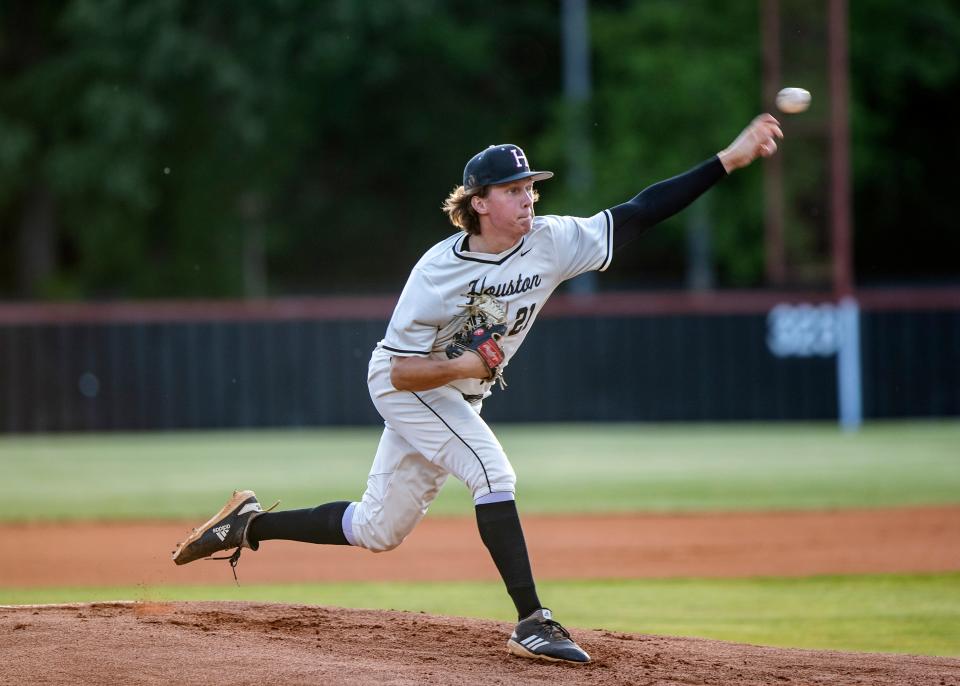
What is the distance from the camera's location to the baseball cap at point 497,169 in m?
4.88

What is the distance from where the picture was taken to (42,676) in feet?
14.2

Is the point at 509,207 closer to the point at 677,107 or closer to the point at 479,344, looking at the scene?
the point at 479,344

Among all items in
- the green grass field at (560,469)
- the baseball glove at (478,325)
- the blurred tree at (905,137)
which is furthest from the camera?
the blurred tree at (905,137)

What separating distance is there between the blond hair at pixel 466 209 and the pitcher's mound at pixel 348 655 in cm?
151

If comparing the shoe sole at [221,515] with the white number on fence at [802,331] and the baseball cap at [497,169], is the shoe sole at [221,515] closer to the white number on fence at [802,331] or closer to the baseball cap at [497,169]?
the baseball cap at [497,169]

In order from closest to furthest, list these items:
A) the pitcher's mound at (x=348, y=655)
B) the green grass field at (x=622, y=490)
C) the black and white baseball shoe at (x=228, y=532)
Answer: the pitcher's mound at (x=348, y=655) → the black and white baseball shoe at (x=228, y=532) → the green grass field at (x=622, y=490)

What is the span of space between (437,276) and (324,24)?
24.0 m

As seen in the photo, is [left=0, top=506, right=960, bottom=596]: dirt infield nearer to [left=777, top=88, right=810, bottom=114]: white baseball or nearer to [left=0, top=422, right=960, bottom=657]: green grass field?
[left=0, top=422, right=960, bottom=657]: green grass field

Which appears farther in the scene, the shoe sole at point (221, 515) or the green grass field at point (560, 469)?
the green grass field at point (560, 469)

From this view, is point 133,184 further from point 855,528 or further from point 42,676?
point 42,676

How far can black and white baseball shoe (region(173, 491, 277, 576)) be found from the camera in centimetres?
553

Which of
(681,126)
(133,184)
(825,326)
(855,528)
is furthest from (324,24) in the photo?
(855,528)

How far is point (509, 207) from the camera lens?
4891mm

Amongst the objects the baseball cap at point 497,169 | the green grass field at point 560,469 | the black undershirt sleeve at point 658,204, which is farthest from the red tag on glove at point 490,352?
the green grass field at point 560,469
